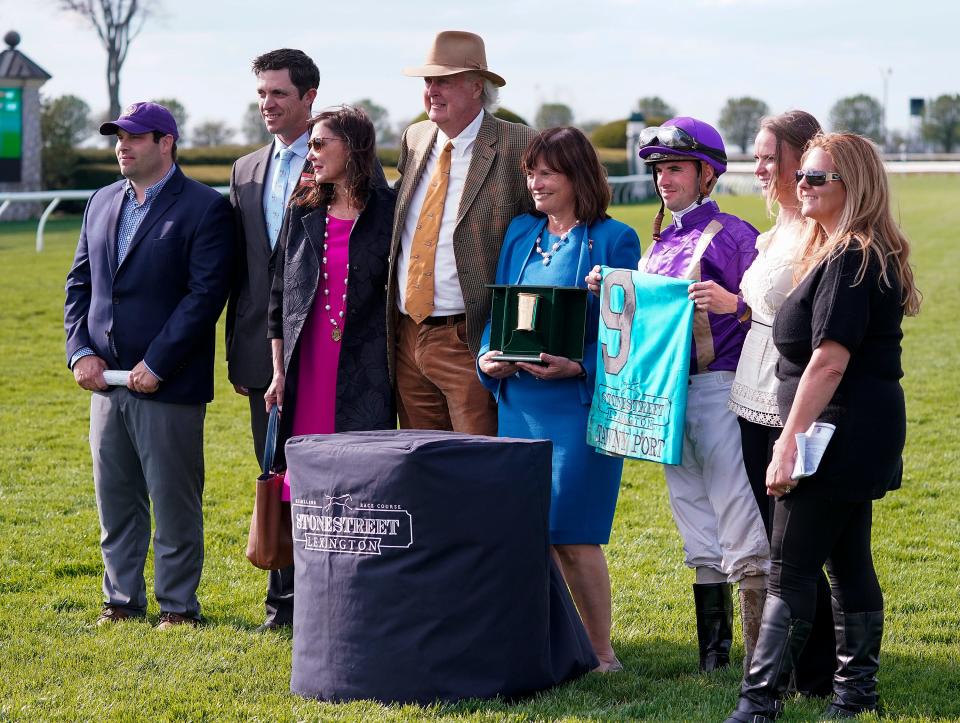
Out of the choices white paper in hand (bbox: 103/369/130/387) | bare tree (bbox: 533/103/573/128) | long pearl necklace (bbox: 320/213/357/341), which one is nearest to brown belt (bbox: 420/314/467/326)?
long pearl necklace (bbox: 320/213/357/341)

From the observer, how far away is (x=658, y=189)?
15.8 ft

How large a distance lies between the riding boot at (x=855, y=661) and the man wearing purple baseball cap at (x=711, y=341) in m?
0.38

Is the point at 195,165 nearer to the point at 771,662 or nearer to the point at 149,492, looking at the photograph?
the point at 149,492

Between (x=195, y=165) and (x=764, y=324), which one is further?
(x=195, y=165)

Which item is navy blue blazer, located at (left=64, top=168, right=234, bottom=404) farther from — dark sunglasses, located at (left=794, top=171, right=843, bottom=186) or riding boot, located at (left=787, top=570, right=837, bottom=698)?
riding boot, located at (left=787, top=570, right=837, bottom=698)

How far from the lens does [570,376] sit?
4.75 metres

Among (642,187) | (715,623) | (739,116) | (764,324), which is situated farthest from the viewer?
(739,116)

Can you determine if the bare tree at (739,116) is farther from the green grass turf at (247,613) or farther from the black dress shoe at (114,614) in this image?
the black dress shoe at (114,614)

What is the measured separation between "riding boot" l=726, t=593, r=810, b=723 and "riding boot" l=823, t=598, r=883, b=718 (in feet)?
0.56

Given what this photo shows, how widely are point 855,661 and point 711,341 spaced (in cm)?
120

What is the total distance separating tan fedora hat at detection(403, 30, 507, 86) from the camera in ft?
16.6

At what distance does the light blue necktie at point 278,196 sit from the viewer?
560cm

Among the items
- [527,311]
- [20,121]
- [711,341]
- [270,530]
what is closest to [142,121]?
[270,530]

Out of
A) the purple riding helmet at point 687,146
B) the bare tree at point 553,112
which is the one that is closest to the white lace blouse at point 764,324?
the purple riding helmet at point 687,146
